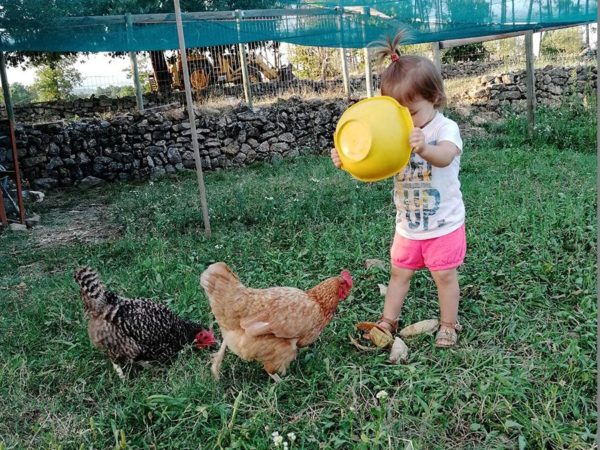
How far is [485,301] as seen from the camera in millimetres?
3150

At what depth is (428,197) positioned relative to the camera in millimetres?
2650

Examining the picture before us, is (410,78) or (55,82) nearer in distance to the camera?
(410,78)

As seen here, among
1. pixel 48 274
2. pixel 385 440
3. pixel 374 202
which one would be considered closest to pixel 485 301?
pixel 385 440

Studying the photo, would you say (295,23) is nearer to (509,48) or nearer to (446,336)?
(446,336)

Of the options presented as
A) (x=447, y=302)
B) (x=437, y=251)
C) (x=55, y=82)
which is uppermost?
(x=55, y=82)

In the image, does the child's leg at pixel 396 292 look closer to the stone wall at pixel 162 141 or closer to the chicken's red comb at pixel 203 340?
the chicken's red comb at pixel 203 340

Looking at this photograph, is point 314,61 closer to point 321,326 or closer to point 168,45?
point 168,45

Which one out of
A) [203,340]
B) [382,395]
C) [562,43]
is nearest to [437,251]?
[382,395]

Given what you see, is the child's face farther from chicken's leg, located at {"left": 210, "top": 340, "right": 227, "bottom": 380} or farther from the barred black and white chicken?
the barred black and white chicken

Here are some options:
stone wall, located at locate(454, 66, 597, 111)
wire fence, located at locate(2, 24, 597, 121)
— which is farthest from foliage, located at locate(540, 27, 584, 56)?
stone wall, located at locate(454, 66, 597, 111)

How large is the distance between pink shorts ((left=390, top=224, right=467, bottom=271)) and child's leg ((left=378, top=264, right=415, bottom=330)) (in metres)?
0.08

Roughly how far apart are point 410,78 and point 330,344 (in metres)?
1.39

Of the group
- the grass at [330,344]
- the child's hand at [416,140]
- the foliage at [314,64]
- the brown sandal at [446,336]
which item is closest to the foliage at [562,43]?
the foliage at [314,64]

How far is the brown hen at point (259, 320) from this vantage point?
2.44m
